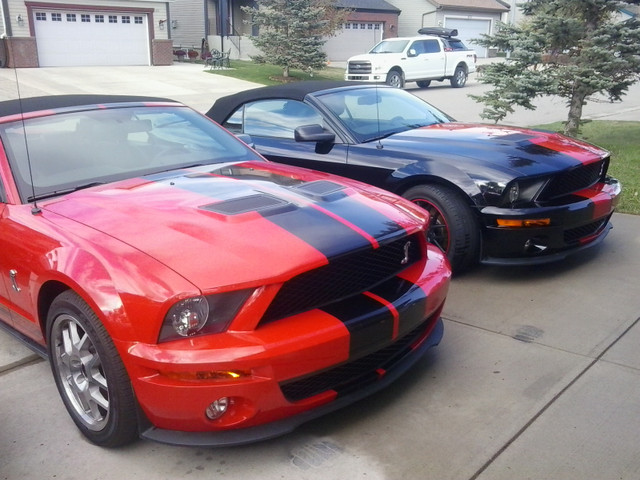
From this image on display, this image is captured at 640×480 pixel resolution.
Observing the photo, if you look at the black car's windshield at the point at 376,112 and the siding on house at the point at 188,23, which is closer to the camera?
the black car's windshield at the point at 376,112

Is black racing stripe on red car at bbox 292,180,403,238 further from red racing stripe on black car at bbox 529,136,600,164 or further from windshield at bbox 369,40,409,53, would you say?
windshield at bbox 369,40,409,53

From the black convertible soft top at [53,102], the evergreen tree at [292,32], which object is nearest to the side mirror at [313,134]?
the black convertible soft top at [53,102]

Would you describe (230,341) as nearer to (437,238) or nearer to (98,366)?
(98,366)

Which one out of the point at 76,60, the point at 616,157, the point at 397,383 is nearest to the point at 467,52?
the point at 76,60

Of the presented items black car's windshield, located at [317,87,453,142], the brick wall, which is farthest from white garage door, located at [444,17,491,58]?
black car's windshield, located at [317,87,453,142]

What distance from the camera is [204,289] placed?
2.64 metres

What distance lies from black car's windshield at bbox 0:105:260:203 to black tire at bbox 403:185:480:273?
1384 mm

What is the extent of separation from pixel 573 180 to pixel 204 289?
341cm

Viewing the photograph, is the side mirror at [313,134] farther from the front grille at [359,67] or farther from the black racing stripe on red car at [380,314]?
the front grille at [359,67]

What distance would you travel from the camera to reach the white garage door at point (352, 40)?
3750 cm

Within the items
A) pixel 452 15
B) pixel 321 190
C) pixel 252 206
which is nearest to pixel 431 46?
pixel 452 15

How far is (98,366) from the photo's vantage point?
117 inches

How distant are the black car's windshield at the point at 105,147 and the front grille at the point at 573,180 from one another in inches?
83.3

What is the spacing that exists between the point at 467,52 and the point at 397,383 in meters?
24.2
